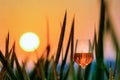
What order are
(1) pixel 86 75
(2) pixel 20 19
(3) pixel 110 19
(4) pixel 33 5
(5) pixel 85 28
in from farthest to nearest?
(4) pixel 33 5 < (2) pixel 20 19 < (5) pixel 85 28 < (1) pixel 86 75 < (3) pixel 110 19

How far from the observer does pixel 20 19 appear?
4.57 feet

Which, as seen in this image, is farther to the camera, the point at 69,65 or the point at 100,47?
the point at 69,65

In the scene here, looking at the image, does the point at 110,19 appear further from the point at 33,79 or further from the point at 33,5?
the point at 33,5

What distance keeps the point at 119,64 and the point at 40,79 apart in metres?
0.16

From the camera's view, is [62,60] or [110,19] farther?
[62,60]

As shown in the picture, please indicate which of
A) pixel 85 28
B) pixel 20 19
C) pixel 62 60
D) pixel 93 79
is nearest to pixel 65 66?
pixel 62 60

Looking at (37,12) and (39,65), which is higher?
(37,12)

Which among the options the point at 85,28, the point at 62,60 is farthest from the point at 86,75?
the point at 85,28

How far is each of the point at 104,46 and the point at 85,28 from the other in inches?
16.9

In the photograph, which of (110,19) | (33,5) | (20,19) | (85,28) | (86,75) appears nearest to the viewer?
(110,19)

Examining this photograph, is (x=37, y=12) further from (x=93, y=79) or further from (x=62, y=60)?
(x=93, y=79)

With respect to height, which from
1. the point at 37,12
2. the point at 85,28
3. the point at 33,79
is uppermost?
the point at 37,12

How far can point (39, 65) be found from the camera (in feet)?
1.69

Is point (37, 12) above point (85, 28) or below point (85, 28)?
above
